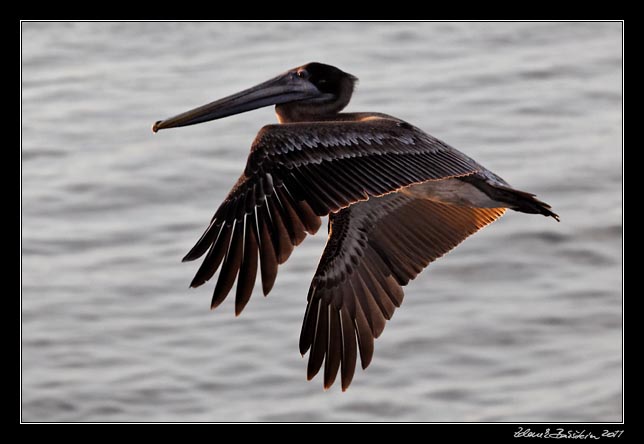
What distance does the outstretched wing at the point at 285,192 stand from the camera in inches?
345

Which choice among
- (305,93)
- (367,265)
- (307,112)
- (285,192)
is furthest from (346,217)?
(285,192)

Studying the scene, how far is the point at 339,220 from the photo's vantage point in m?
10.6

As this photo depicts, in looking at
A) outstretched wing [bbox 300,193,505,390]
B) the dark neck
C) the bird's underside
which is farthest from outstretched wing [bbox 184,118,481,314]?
outstretched wing [bbox 300,193,505,390]

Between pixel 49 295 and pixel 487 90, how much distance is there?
639cm

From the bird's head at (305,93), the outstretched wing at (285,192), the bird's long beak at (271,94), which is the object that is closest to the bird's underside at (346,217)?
the outstretched wing at (285,192)

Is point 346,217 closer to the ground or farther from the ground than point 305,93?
closer to the ground

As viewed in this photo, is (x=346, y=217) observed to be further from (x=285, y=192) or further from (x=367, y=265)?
(x=285, y=192)

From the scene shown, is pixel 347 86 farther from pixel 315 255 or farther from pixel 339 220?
pixel 315 255

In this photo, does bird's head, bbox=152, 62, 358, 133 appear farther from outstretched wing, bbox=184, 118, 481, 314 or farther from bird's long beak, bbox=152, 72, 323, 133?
outstretched wing, bbox=184, 118, 481, 314

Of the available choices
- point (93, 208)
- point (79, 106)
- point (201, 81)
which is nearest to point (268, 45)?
point (201, 81)

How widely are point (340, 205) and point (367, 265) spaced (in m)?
1.68

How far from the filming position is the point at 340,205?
8.80 meters

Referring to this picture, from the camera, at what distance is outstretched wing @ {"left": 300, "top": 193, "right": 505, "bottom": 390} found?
10.3 metres

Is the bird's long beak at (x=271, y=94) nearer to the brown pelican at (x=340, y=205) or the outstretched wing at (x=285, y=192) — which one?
the brown pelican at (x=340, y=205)
